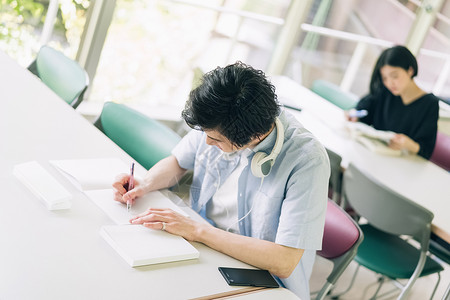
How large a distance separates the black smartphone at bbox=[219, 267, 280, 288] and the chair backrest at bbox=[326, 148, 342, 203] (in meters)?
1.14

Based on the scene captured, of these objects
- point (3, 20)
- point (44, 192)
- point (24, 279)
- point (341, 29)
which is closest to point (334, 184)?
point (44, 192)

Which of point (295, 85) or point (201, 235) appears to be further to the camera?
point (295, 85)

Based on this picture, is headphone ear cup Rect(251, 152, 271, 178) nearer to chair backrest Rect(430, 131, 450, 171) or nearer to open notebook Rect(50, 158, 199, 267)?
open notebook Rect(50, 158, 199, 267)

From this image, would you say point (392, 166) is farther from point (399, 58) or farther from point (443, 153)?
point (443, 153)

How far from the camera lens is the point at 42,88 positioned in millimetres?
2066

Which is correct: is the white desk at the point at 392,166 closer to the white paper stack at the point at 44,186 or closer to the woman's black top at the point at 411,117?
the woman's black top at the point at 411,117

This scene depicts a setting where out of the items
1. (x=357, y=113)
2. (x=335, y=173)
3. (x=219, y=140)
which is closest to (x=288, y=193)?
(x=219, y=140)

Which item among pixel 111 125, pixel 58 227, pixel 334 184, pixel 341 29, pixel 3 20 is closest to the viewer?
pixel 58 227

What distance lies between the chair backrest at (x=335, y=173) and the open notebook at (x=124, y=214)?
1.07 m

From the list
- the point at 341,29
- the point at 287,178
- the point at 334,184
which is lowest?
the point at 334,184

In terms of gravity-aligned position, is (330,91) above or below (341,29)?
below

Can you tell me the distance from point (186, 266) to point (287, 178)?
1.30 feet

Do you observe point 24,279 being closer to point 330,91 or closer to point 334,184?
point 334,184

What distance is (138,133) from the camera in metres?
1.92
